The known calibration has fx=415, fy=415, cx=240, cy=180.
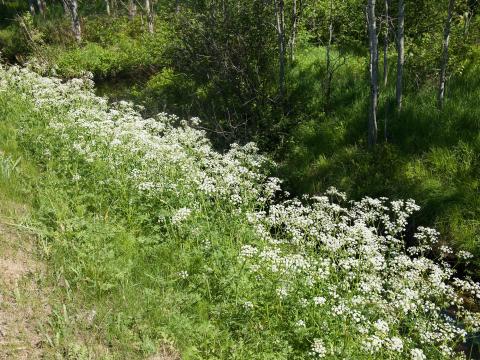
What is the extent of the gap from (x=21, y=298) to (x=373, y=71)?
717 cm

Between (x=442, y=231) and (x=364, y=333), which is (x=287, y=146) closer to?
(x=442, y=231)

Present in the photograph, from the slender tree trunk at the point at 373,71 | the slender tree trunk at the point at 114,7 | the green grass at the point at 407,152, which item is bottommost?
the green grass at the point at 407,152

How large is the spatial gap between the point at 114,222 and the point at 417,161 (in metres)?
5.95

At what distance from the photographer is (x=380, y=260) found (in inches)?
190

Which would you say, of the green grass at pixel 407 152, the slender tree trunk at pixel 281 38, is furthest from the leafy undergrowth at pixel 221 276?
the slender tree trunk at pixel 281 38

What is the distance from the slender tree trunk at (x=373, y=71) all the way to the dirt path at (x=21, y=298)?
6.72 metres

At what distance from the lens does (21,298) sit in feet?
13.6

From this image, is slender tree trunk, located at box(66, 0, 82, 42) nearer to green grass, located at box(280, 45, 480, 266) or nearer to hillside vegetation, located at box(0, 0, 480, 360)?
hillside vegetation, located at box(0, 0, 480, 360)

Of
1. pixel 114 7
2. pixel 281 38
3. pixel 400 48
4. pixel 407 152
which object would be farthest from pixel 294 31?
pixel 114 7

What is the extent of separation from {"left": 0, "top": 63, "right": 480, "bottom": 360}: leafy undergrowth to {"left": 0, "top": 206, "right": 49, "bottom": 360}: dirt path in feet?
0.69

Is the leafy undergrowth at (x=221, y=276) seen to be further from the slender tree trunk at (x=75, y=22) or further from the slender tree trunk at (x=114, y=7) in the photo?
the slender tree trunk at (x=114, y=7)

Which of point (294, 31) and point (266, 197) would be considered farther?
point (294, 31)

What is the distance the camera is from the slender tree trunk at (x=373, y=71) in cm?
797

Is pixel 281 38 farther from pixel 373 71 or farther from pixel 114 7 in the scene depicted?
pixel 114 7
